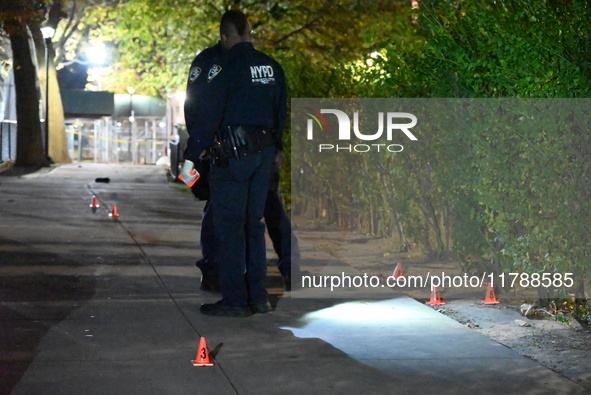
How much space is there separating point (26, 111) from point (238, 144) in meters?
26.9

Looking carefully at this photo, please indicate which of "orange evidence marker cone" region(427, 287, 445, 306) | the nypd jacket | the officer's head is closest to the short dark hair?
the officer's head

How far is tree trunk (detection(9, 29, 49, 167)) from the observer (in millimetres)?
32844

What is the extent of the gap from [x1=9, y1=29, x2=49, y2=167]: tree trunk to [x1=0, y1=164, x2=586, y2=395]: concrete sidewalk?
72.4 ft

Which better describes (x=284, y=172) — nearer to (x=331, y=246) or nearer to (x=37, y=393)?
(x=331, y=246)

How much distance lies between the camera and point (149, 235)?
1327cm

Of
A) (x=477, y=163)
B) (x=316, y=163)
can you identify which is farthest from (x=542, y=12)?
(x=316, y=163)

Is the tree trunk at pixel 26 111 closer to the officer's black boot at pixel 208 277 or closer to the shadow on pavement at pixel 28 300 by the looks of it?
the shadow on pavement at pixel 28 300

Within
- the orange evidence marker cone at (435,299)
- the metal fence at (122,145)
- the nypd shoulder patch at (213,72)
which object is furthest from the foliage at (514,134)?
the metal fence at (122,145)

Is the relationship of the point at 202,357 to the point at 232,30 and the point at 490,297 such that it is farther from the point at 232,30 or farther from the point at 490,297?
the point at 490,297

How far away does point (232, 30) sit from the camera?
302 inches

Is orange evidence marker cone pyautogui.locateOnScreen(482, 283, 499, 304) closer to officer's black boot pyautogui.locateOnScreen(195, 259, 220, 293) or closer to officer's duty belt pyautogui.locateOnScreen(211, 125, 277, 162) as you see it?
officer's black boot pyautogui.locateOnScreen(195, 259, 220, 293)

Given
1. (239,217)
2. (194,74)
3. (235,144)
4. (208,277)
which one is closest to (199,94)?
(194,74)

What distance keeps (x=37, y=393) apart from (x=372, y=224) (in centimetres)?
902

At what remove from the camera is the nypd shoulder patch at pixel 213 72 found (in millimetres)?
7422
